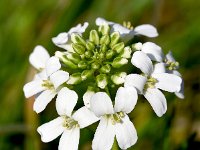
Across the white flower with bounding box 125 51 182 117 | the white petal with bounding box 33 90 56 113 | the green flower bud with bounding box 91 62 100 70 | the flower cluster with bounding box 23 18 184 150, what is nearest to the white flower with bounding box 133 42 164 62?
the flower cluster with bounding box 23 18 184 150

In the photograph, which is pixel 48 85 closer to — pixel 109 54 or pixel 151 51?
pixel 109 54

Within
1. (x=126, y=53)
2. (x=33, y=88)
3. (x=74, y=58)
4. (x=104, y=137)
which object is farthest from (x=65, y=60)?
(x=104, y=137)

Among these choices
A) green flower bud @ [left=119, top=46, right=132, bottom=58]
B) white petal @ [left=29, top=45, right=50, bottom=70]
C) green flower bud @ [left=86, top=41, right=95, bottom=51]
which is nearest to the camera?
green flower bud @ [left=119, top=46, right=132, bottom=58]

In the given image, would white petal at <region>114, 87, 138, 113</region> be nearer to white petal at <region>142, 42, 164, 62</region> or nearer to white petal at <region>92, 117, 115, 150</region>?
white petal at <region>92, 117, 115, 150</region>

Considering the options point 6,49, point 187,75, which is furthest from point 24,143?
point 187,75

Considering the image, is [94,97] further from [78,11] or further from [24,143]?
A: [78,11]
